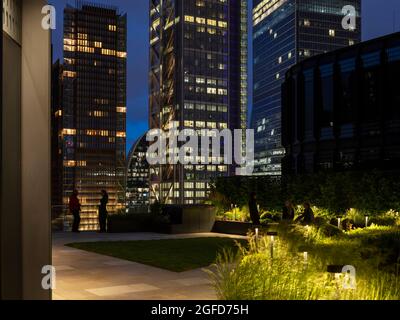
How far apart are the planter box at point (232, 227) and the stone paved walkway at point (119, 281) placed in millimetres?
8365

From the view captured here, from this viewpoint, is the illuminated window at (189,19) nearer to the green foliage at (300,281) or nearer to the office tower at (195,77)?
the office tower at (195,77)

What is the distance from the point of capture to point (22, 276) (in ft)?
22.6

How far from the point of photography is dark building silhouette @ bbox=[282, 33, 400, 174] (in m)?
39.0

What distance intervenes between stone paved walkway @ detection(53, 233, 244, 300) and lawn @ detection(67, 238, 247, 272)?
1.82 ft

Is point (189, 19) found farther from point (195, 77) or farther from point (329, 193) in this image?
point (329, 193)

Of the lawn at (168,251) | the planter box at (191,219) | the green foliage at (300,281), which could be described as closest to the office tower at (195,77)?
the planter box at (191,219)

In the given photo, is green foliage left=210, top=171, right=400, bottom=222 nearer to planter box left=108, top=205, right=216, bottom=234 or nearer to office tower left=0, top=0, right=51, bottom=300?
planter box left=108, top=205, right=216, bottom=234

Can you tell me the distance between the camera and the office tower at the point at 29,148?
6688 millimetres

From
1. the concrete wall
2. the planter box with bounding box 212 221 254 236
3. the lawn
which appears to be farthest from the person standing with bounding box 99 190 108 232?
the concrete wall

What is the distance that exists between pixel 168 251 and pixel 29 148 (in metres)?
10.3

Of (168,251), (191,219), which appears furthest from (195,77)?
(168,251)

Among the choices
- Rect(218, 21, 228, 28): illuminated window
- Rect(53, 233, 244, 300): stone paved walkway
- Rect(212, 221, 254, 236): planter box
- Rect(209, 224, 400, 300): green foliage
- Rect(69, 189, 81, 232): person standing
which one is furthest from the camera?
Rect(218, 21, 228, 28): illuminated window
